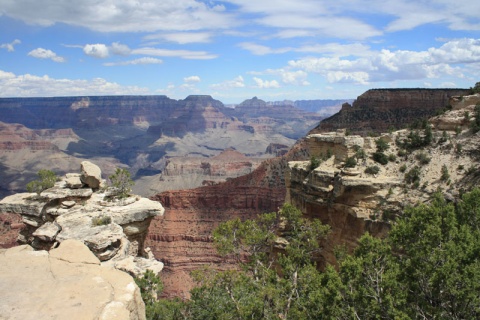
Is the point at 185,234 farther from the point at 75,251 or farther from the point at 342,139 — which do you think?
the point at 75,251

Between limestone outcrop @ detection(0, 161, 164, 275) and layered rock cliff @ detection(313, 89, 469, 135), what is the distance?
53597mm

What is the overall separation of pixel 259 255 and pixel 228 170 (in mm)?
124036

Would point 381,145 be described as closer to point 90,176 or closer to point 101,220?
point 90,176

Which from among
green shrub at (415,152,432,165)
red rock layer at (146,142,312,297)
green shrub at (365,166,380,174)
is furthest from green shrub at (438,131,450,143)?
red rock layer at (146,142,312,297)

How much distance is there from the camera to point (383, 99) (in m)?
80.2

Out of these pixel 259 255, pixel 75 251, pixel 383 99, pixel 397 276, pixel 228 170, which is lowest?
pixel 228 170

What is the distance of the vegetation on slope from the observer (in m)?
12.8

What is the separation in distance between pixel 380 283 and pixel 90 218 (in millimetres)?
13159

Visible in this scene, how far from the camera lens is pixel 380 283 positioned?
47.0 ft

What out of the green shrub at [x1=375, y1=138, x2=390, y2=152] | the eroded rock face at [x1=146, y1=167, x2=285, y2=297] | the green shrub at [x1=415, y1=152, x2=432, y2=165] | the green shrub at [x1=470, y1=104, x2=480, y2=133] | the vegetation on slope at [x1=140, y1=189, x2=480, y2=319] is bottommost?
the eroded rock face at [x1=146, y1=167, x2=285, y2=297]

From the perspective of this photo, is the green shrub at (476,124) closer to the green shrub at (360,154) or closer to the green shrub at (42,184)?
the green shrub at (360,154)

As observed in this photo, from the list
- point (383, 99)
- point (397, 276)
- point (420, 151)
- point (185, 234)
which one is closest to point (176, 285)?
point (185, 234)

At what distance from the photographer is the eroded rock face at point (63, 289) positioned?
7.68 meters

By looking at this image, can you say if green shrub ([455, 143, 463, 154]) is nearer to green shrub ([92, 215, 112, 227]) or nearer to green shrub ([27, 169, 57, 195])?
green shrub ([92, 215, 112, 227])
